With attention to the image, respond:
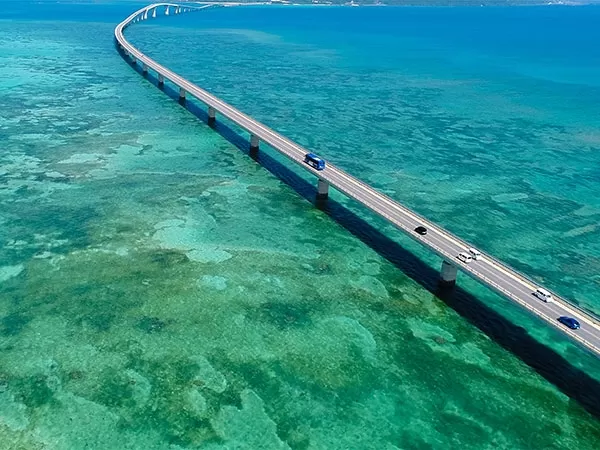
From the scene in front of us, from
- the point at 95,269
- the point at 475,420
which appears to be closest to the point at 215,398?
the point at 475,420

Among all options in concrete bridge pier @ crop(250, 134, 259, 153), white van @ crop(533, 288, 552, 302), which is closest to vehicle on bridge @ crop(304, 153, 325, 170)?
concrete bridge pier @ crop(250, 134, 259, 153)

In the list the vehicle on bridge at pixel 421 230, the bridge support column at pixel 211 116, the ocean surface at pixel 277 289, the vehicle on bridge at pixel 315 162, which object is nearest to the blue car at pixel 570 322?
the ocean surface at pixel 277 289

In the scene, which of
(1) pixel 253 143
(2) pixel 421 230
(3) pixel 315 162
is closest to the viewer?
(2) pixel 421 230

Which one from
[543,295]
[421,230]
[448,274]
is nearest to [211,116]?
[421,230]

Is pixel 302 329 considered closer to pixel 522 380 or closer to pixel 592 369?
pixel 522 380

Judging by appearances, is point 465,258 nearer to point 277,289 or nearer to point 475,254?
point 475,254

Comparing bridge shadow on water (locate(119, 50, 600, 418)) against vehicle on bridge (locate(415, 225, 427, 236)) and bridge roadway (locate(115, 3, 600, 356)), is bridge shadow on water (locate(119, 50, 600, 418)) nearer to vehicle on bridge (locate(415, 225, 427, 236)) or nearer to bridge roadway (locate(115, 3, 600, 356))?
bridge roadway (locate(115, 3, 600, 356))
